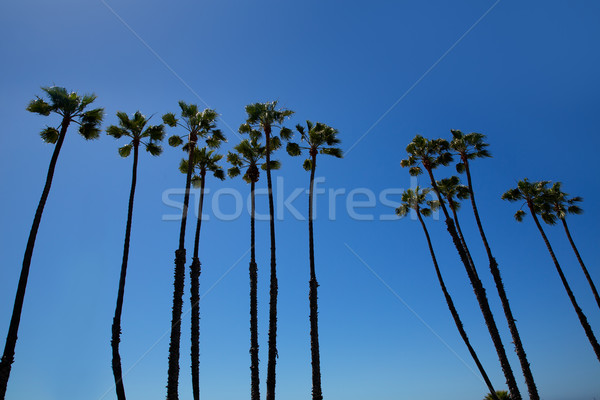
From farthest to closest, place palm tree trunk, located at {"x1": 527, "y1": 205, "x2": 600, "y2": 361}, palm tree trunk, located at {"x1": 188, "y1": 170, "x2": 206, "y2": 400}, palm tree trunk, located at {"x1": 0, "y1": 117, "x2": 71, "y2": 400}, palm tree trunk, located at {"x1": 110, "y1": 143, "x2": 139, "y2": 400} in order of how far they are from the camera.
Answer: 1. palm tree trunk, located at {"x1": 527, "y1": 205, "x2": 600, "y2": 361}
2. palm tree trunk, located at {"x1": 188, "y1": 170, "x2": 206, "y2": 400}
3. palm tree trunk, located at {"x1": 110, "y1": 143, "x2": 139, "y2": 400}
4. palm tree trunk, located at {"x1": 0, "y1": 117, "x2": 71, "y2": 400}

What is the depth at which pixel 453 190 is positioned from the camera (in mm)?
31703

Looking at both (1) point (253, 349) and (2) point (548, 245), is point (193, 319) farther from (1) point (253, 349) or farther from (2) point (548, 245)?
(2) point (548, 245)

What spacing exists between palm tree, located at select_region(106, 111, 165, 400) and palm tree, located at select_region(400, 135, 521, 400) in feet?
64.5

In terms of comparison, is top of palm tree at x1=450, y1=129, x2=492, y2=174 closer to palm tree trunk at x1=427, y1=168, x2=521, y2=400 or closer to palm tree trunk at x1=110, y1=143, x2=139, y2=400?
palm tree trunk at x1=427, y1=168, x2=521, y2=400

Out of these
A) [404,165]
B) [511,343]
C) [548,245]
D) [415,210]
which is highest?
[404,165]

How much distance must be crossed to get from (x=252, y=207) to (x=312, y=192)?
4.33m

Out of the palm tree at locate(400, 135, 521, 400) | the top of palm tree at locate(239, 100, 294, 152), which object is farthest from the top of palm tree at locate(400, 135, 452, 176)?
the top of palm tree at locate(239, 100, 294, 152)

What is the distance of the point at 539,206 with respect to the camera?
33750 millimetres

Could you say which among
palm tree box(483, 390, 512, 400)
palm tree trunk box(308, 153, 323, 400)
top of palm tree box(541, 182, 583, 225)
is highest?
top of palm tree box(541, 182, 583, 225)

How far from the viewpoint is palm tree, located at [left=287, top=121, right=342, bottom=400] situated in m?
19.8

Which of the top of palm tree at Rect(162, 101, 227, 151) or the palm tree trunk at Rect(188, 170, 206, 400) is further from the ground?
the top of palm tree at Rect(162, 101, 227, 151)

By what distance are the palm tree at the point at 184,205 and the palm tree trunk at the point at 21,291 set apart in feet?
21.4

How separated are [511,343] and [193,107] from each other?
26.4 metres

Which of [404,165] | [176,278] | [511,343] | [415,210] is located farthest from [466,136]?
[176,278]
